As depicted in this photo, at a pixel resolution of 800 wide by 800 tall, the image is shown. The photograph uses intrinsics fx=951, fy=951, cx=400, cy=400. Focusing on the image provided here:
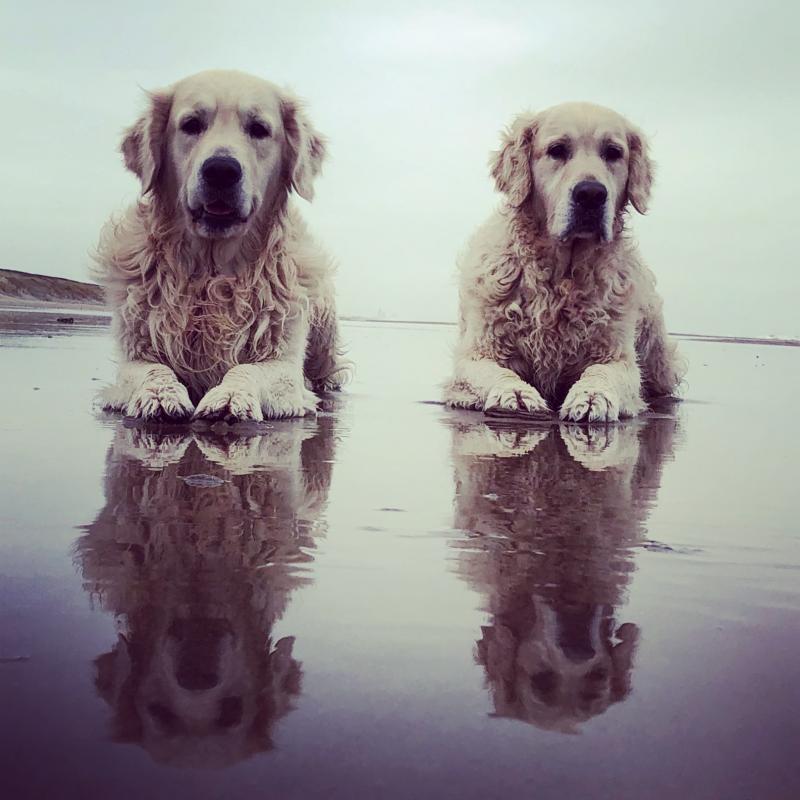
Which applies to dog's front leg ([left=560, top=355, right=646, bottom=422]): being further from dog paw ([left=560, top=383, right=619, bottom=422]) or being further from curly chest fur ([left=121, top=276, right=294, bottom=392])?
curly chest fur ([left=121, top=276, right=294, bottom=392])

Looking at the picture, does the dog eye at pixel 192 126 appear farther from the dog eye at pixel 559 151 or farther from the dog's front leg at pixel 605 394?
the dog's front leg at pixel 605 394

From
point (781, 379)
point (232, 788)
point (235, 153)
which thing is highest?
point (235, 153)

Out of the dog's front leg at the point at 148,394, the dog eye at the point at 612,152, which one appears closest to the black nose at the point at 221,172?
the dog's front leg at the point at 148,394

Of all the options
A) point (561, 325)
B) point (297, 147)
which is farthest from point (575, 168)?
point (297, 147)

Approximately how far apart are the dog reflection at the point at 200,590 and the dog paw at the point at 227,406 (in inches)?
40.2

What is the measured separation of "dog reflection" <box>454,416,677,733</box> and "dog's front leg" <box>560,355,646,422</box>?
1028 millimetres

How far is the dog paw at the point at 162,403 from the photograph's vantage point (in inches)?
153

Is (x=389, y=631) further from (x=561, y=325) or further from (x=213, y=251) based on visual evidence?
(x=561, y=325)

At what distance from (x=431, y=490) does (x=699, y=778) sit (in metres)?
1.66

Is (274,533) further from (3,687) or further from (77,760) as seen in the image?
(77,760)

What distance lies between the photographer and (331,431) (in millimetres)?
3914

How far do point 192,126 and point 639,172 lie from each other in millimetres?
2546

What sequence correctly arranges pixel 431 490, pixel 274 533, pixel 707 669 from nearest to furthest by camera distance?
pixel 707 669
pixel 274 533
pixel 431 490

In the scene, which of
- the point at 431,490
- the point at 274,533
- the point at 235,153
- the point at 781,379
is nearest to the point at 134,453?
the point at 431,490
